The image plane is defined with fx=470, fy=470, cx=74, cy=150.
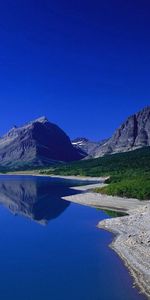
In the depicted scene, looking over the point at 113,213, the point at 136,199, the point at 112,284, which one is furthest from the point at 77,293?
the point at 136,199

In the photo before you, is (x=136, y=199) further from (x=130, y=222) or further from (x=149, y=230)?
(x=149, y=230)

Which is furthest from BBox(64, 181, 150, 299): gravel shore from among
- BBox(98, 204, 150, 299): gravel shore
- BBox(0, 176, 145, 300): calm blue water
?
BBox(0, 176, 145, 300): calm blue water

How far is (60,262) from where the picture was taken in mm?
40812

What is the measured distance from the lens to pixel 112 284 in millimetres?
33188

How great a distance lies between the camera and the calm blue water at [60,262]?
3197 centimetres

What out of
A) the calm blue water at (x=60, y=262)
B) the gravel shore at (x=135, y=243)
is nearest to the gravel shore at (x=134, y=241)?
the gravel shore at (x=135, y=243)

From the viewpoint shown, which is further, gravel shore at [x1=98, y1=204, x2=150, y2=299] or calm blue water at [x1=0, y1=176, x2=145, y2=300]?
gravel shore at [x1=98, y1=204, x2=150, y2=299]

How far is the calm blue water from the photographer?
32.0 metres

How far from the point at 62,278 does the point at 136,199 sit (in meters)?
Result: 50.7

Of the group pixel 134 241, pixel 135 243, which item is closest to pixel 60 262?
pixel 135 243

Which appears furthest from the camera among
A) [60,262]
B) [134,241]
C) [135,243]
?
[134,241]

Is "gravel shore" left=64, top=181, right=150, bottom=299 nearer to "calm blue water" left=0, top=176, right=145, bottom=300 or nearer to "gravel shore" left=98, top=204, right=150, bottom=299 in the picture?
"gravel shore" left=98, top=204, right=150, bottom=299

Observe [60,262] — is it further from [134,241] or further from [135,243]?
[134,241]

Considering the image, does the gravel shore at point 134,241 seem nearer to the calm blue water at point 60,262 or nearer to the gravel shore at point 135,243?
the gravel shore at point 135,243
